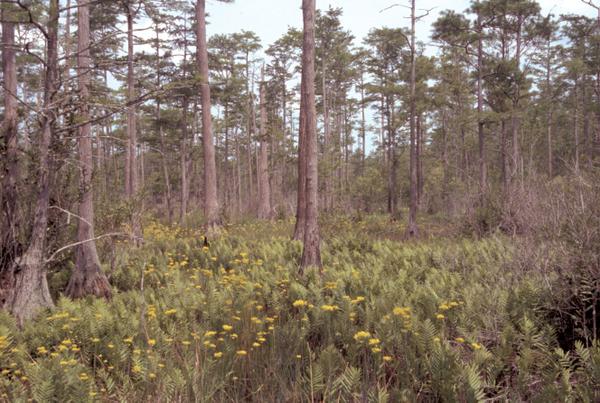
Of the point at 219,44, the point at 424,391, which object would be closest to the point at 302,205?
the point at 424,391

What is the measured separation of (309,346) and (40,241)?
383 centimetres

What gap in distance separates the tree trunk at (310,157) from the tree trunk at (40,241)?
161 inches

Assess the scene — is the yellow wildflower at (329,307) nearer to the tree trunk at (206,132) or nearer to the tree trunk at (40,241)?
the tree trunk at (40,241)

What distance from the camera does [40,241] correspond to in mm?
5648

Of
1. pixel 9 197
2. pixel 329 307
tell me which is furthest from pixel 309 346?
pixel 9 197

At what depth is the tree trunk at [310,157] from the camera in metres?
7.91

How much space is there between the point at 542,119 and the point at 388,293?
3322 cm

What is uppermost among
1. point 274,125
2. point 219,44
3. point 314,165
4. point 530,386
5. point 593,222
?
point 219,44

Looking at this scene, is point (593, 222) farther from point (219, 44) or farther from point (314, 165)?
point (219, 44)

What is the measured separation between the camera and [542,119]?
33406 millimetres

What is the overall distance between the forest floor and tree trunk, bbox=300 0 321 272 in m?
0.50

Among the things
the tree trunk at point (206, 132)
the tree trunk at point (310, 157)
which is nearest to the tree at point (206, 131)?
the tree trunk at point (206, 132)

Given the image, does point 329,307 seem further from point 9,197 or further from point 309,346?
point 9,197

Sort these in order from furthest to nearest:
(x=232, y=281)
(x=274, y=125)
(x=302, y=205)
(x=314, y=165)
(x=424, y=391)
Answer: (x=274, y=125) < (x=302, y=205) < (x=314, y=165) < (x=232, y=281) < (x=424, y=391)
